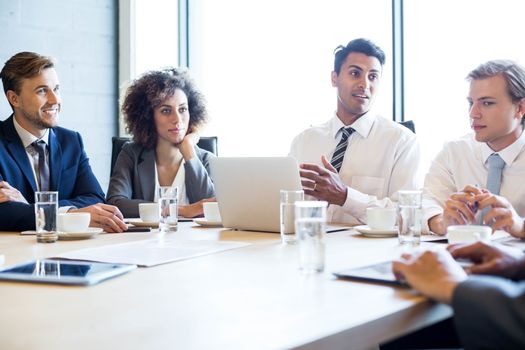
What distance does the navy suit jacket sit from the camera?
2.57 metres

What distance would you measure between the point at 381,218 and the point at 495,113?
0.70 metres

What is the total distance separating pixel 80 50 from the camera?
393cm

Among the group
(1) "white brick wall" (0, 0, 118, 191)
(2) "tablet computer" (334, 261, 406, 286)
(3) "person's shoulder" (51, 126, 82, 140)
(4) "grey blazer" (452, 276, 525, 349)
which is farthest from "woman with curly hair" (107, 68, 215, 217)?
(4) "grey blazer" (452, 276, 525, 349)

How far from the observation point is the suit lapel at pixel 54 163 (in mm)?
2703

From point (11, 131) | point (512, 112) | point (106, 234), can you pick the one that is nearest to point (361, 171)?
point (512, 112)

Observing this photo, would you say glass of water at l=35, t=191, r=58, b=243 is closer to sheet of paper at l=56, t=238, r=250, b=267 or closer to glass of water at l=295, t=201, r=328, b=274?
sheet of paper at l=56, t=238, r=250, b=267

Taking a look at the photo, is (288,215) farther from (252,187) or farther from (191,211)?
(191,211)

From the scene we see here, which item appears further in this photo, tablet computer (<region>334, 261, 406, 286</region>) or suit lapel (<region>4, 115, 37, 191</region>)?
suit lapel (<region>4, 115, 37, 191</region>)

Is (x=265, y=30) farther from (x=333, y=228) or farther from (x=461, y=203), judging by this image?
(x=461, y=203)

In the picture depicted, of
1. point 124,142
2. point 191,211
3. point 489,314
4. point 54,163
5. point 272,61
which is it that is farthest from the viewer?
point 272,61

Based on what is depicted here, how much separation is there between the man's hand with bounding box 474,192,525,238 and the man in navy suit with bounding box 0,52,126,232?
1392 mm

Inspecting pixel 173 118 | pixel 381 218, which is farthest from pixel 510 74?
pixel 173 118

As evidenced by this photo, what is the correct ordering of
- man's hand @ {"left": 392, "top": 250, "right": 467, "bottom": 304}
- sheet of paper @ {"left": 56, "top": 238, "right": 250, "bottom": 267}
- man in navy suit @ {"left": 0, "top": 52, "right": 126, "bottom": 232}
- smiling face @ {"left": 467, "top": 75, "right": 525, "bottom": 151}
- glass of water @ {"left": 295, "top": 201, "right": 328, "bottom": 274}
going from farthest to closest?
man in navy suit @ {"left": 0, "top": 52, "right": 126, "bottom": 232} → smiling face @ {"left": 467, "top": 75, "right": 525, "bottom": 151} → sheet of paper @ {"left": 56, "top": 238, "right": 250, "bottom": 267} → glass of water @ {"left": 295, "top": 201, "right": 328, "bottom": 274} → man's hand @ {"left": 392, "top": 250, "right": 467, "bottom": 304}

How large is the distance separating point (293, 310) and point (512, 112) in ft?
5.27
